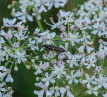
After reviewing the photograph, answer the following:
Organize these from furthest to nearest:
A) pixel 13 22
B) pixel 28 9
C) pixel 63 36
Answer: pixel 28 9 → pixel 13 22 → pixel 63 36

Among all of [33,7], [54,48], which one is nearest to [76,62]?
[54,48]

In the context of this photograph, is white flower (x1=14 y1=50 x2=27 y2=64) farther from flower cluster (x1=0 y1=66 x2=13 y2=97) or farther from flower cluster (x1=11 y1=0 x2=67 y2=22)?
flower cluster (x1=11 y1=0 x2=67 y2=22)

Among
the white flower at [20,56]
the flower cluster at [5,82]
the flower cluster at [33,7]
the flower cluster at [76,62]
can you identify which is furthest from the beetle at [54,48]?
the flower cluster at [33,7]

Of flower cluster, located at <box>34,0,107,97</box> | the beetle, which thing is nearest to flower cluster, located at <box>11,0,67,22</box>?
flower cluster, located at <box>34,0,107,97</box>

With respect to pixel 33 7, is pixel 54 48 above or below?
below

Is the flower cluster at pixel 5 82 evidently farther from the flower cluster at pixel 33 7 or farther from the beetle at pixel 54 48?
the flower cluster at pixel 33 7

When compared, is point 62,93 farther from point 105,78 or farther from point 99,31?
point 99,31

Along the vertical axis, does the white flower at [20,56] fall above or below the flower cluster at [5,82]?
above

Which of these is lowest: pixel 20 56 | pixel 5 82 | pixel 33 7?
pixel 5 82

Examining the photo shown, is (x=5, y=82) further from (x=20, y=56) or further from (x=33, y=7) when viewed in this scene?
(x=33, y=7)

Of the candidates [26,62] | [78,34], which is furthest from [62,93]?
[78,34]

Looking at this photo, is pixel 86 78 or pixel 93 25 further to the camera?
pixel 93 25
